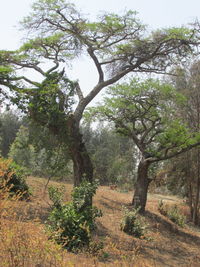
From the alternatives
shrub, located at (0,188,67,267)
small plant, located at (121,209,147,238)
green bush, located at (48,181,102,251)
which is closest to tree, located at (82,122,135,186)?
small plant, located at (121,209,147,238)

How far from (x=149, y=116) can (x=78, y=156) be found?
474 cm

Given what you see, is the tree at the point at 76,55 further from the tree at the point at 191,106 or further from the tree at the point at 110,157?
the tree at the point at 110,157

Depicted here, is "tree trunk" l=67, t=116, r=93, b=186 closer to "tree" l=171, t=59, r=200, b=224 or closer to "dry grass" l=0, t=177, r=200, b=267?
"dry grass" l=0, t=177, r=200, b=267

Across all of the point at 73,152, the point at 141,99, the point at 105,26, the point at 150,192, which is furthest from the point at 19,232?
the point at 150,192

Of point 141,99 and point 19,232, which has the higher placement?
point 141,99

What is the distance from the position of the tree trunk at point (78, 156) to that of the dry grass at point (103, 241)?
4.55 ft

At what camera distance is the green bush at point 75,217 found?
5.82 m

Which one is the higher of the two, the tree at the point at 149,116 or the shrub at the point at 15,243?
the tree at the point at 149,116

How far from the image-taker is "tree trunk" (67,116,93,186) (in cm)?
967

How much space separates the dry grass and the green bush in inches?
15.0

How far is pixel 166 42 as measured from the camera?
10.6 meters

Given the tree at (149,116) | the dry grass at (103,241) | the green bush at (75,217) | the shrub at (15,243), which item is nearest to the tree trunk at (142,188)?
the tree at (149,116)

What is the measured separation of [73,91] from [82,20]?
238 centimetres

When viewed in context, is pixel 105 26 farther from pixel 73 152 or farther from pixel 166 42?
pixel 73 152
